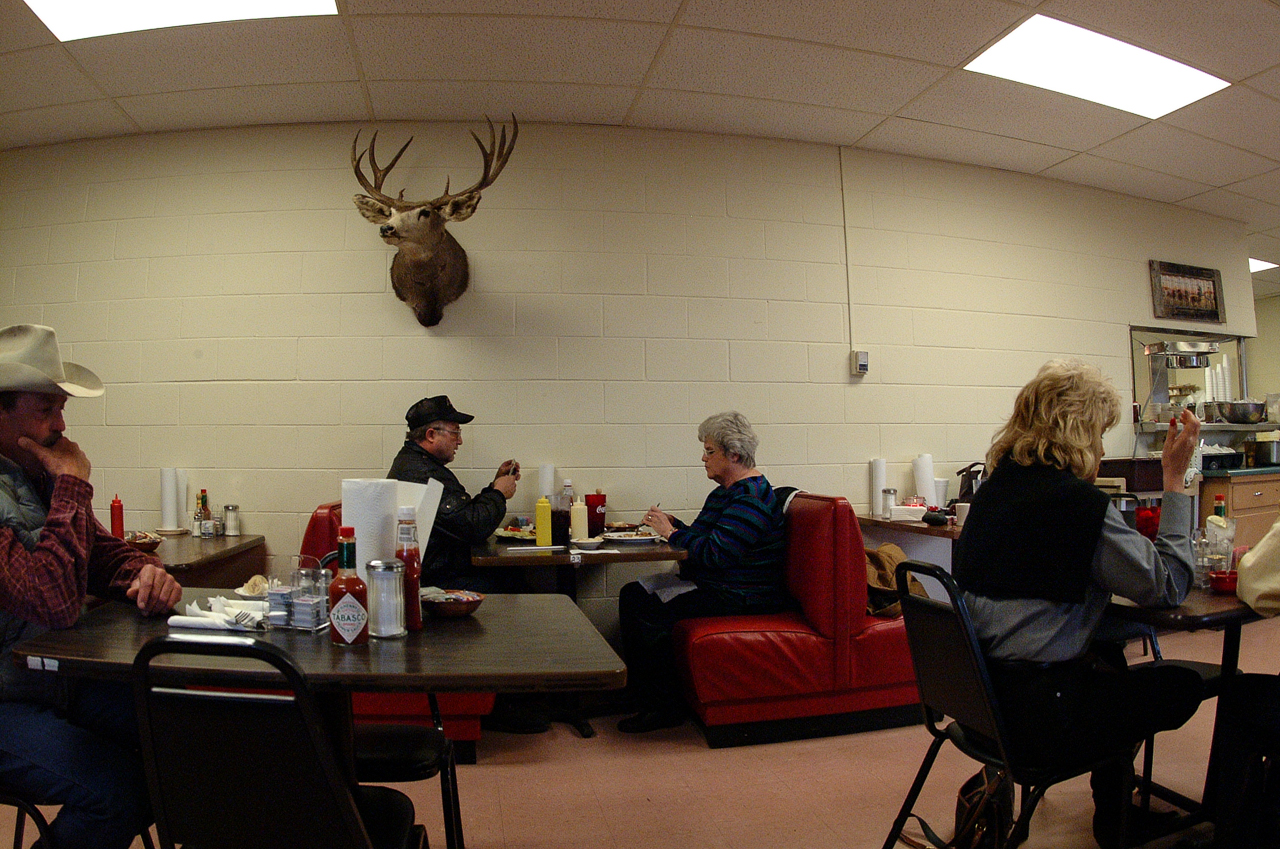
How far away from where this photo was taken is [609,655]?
1396mm

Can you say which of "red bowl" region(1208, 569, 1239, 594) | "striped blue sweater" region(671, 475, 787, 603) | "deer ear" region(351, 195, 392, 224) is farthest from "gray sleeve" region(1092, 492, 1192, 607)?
"deer ear" region(351, 195, 392, 224)

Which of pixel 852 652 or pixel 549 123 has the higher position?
pixel 549 123

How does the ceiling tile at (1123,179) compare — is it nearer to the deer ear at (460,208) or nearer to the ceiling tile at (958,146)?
the ceiling tile at (958,146)

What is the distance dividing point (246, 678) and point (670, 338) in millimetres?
3109

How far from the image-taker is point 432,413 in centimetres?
329

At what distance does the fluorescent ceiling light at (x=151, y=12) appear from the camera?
297 cm

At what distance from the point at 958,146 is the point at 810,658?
3.14 m

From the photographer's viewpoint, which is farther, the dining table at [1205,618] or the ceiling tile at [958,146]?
the ceiling tile at [958,146]

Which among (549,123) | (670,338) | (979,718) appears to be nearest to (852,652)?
(979,718)

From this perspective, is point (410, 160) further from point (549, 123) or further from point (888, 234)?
point (888, 234)

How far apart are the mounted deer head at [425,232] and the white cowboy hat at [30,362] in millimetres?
1730

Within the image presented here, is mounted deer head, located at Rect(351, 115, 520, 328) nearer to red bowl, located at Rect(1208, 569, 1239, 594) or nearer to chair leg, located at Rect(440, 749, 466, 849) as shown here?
chair leg, located at Rect(440, 749, 466, 849)

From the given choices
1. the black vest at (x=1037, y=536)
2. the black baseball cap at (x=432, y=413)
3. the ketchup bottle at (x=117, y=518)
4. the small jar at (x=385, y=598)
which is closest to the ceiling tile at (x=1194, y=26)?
the black vest at (x=1037, y=536)

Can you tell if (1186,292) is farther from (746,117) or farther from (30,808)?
(30,808)
